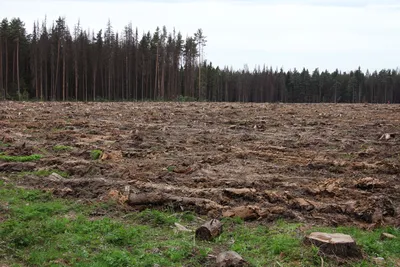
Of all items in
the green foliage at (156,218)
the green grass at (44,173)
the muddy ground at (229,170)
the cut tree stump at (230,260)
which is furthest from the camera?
the green grass at (44,173)

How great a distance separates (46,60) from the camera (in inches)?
2188

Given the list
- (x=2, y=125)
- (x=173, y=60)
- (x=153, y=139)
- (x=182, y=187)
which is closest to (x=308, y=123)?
(x=153, y=139)

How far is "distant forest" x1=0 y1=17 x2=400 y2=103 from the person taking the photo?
55.4m

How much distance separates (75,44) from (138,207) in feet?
195

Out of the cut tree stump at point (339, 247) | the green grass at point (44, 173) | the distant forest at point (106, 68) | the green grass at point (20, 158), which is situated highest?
the distant forest at point (106, 68)

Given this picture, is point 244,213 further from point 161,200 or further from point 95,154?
point 95,154

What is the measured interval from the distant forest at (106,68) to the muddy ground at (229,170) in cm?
3781

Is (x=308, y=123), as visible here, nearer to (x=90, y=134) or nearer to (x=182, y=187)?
(x=90, y=134)

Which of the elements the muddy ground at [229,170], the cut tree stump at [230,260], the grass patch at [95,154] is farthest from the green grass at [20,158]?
the cut tree stump at [230,260]

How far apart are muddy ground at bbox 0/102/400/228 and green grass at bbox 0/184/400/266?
52cm

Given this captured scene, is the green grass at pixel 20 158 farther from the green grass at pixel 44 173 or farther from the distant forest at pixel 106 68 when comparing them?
the distant forest at pixel 106 68

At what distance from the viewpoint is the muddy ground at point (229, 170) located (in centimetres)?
639

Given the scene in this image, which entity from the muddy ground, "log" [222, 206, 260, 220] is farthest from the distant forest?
"log" [222, 206, 260, 220]

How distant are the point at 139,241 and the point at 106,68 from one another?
201 feet
